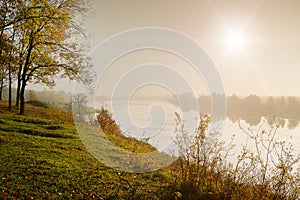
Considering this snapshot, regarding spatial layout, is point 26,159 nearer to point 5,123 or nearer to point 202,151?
point 202,151

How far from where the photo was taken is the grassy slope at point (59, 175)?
7.84 m

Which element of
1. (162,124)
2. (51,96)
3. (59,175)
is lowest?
(59,175)

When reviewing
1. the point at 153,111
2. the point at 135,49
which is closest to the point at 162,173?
the point at 153,111

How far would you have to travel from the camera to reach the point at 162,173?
10516 mm

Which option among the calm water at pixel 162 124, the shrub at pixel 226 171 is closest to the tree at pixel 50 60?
the calm water at pixel 162 124

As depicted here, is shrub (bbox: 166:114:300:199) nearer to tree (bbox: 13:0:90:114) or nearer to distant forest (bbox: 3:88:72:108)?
tree (bbox: 13:0:90:114)

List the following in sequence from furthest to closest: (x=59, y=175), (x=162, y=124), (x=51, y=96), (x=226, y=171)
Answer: (x=51, y=96), (x=162, y=124), (x=59, y=175), (x=226, y=171)

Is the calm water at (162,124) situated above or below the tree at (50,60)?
below

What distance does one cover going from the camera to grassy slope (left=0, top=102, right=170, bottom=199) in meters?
7.84

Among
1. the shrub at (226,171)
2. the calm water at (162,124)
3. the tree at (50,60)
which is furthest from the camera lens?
the tree at (50,60)

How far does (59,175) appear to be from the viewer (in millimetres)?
8969

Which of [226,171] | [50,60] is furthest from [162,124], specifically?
[50,60]

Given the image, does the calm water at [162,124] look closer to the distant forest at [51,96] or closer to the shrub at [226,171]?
the shrub at [226,171]

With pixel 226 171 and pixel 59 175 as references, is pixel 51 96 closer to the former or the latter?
pixel 59 175
